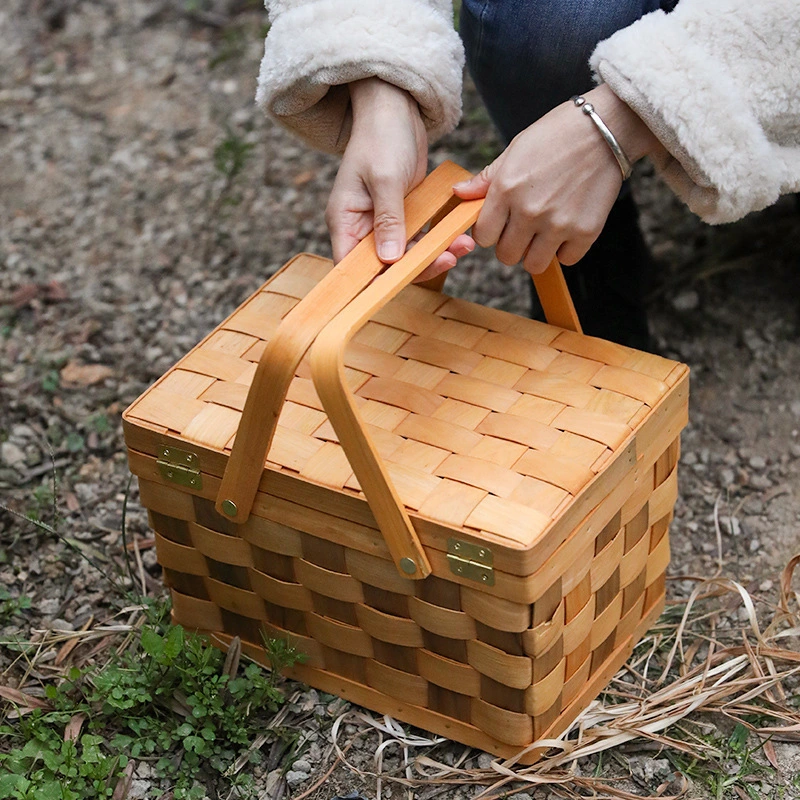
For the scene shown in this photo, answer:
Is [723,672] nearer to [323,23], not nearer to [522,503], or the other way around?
[522,503]

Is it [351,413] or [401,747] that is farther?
[401,747]

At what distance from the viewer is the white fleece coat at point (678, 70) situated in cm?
98

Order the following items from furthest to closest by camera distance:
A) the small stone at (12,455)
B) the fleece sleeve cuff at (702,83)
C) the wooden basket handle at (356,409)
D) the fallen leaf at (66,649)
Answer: the small stone at (12,455)
the fallen leaf at (66,649)
the fleece sleeve cuff at (702,83)
the wooden basket handle at (356,409)

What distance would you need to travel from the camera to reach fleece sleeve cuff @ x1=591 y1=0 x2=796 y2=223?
978 mm

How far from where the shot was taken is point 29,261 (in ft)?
5.82

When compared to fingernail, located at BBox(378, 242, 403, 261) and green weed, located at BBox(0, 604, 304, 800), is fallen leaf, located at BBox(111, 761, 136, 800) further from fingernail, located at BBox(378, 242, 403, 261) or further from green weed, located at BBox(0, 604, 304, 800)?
fingernail, located at BBox(378, 242, 403, 261)

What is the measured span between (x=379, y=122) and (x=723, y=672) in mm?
668

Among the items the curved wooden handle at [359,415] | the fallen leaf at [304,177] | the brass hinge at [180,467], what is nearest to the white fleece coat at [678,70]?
the curved wooden handle at [359,415]

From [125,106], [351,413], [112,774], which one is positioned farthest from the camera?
[125,106]

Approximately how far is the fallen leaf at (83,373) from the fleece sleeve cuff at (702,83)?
872 millimetres

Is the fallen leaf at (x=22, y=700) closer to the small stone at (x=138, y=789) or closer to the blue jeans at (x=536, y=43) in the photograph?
the small stone at (x=138, y=789)

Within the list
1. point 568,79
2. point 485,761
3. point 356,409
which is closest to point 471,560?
point 356,409

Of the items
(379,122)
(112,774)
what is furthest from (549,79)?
(112,774)

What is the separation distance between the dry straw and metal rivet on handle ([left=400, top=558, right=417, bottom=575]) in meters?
0.24
